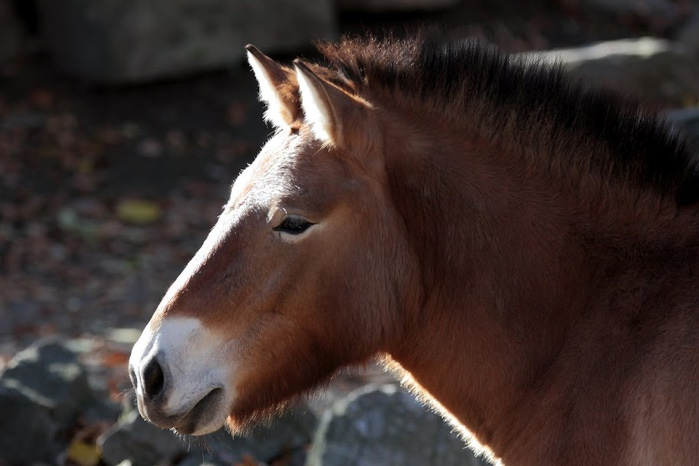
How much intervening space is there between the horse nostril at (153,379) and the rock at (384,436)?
1276 mm

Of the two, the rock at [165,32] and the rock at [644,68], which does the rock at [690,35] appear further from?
the rock at [165,32]

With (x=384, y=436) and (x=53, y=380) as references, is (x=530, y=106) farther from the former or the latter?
(x=53, y=380)

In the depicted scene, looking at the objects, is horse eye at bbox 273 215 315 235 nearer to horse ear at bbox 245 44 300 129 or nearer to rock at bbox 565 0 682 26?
horse ear at bbox 245 44 300 129

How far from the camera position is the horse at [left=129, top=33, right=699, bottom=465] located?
273 centimetres

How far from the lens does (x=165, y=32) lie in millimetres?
10406

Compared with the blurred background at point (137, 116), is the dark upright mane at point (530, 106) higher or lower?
higher

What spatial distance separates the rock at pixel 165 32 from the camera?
10.1m

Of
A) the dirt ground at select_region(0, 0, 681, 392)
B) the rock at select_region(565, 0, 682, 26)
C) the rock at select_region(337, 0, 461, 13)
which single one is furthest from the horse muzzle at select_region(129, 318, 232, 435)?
the rock at select_region(565, 0, 682, 26)

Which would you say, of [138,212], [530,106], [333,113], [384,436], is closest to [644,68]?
[138,212]

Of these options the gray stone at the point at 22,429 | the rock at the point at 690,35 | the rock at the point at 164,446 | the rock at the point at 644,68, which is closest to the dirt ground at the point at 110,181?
the rock at the point at 644,68

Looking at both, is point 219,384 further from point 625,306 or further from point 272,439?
point 272,439

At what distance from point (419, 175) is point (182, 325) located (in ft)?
2.64

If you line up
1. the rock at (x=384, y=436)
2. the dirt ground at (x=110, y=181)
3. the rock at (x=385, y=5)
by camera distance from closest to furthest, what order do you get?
the rock at (x=384, y=436)
the dirt ground at (x=110, y=181)
the rock at (x=385, y=5)

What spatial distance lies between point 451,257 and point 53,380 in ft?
8.67
